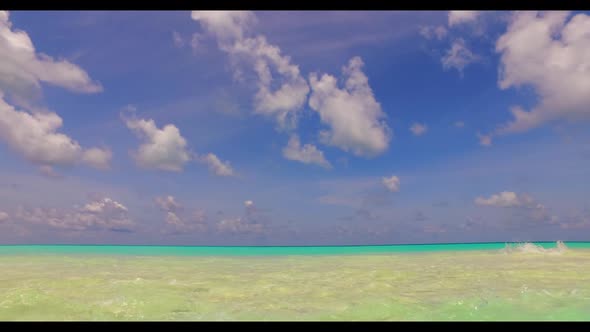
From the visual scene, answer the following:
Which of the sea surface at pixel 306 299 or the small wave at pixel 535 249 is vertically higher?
the small wave at pixel 535 249

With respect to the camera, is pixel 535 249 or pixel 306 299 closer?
pixel 306 299

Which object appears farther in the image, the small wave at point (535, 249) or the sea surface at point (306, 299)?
the small wave at point (535, 249)

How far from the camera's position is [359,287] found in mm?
15953

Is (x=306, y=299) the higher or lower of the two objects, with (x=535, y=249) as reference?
lower

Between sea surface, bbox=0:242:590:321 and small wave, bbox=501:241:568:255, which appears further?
small wave, bbox=501:241:568:255

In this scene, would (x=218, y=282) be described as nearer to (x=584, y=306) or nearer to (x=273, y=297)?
(x=273, y=297)

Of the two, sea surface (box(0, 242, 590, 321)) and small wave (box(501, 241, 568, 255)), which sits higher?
small wave (box(501, 241, 568, 255))
